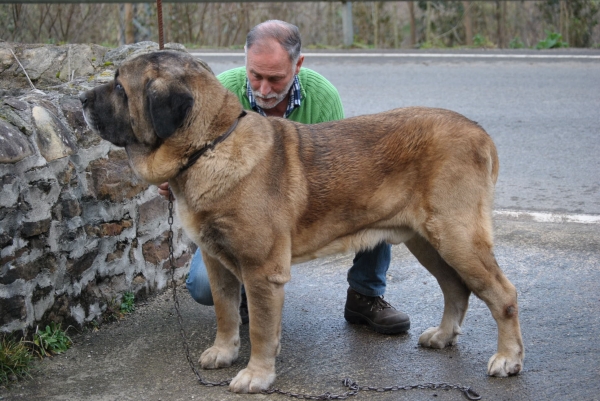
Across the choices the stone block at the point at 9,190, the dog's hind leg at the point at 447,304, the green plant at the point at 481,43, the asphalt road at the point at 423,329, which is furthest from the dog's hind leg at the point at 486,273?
the green plant at the point at 481,43

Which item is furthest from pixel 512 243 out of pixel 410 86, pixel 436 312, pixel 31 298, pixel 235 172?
pixel 410 86

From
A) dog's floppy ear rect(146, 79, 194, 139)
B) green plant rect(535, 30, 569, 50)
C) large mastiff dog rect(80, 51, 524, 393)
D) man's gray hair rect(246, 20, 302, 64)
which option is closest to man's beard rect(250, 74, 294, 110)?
man's gray hair rect(246, 20, 302, 64)

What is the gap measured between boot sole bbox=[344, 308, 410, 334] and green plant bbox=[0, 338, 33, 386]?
1.88 meters

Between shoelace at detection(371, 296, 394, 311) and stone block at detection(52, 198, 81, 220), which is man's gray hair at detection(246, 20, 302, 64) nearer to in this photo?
stone block at detection(52, 198, 81, 220)

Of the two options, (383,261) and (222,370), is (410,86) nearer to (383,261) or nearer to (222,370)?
(383,261)

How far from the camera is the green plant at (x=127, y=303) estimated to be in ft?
15.2

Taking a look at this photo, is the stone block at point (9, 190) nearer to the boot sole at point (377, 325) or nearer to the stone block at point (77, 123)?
the stone block at point (77, 123)

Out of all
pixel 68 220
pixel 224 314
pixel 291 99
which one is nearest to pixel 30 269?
pixel 68 220

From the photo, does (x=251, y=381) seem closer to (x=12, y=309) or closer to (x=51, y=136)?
(x=12, y=309)

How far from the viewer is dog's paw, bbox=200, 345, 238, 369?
13.2ft

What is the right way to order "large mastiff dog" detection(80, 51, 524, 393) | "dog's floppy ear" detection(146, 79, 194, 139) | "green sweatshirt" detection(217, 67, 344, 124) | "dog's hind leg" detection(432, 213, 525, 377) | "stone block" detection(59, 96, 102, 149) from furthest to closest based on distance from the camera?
"green sweatshirt" detection(217, 67, 344, 124), "stone block" detection(59, 96, 102, 149), "dog's hind leg" detection(432, 213, 525, 377), "large mastiff dog" detection(80, 51, 524, 393), "dog's floppy ear" detection(146, 79, 194, 139)

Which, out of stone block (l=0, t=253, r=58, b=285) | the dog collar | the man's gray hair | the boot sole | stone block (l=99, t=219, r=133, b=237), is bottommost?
the boot sole

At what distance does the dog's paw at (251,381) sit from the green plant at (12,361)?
3.50 feet

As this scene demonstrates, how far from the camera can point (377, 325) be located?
14.6ft
